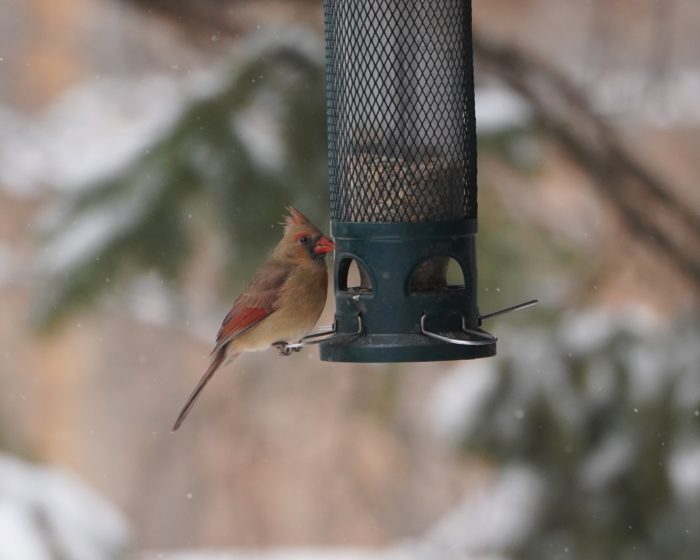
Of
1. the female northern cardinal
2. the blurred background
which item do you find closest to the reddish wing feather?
the female northern cardinal

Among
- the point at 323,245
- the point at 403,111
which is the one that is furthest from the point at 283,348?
the point at 403,111

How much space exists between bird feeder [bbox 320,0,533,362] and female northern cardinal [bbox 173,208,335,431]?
140mm

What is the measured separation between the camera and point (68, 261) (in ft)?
18.7

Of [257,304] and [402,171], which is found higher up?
[402,171]

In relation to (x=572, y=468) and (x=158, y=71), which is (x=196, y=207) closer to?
(x=572, y=468)

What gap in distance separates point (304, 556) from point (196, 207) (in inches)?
198

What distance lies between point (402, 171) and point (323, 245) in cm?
34

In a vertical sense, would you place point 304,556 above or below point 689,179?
below

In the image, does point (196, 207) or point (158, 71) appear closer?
point (196, 207)

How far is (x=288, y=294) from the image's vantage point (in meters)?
4.31

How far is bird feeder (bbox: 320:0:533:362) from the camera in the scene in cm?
399

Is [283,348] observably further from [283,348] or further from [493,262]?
[493,262]

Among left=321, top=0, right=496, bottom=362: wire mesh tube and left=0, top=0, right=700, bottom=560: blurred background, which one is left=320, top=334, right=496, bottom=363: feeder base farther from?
left=0, top=0, right=700, bottom=560: blurred background

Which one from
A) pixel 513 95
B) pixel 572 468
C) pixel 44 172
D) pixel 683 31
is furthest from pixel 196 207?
pixel 683 31
